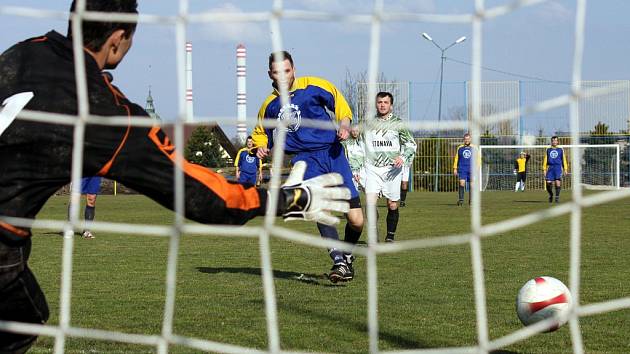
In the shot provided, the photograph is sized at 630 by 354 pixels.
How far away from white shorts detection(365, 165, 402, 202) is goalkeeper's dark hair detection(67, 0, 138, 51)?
28.5ft

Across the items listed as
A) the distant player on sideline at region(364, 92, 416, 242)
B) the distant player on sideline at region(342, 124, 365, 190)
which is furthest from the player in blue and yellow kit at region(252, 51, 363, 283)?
the distant player on sideline at region(342, 124, 365, 190)

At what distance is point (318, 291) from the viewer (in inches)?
283

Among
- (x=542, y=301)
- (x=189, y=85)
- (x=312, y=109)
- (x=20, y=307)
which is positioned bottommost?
(x=542, y=301)

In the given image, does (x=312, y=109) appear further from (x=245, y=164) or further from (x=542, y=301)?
(x=245, y=164)

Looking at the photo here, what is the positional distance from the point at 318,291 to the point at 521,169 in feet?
96.0

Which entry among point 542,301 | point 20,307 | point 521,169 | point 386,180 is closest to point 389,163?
point 386,180

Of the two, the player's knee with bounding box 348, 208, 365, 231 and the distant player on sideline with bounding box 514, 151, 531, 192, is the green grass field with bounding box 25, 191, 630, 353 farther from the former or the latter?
the distant player on sideline with bounding box 514, 151, 531, 192

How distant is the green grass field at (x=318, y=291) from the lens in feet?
16.8

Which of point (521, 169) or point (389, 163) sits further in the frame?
point (521, 169)

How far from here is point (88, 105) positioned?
315cm

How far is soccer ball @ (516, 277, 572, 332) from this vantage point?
4699 millimetres

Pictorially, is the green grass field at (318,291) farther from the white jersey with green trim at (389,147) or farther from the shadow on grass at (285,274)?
Result: the white jersey with green trim at (389,147)

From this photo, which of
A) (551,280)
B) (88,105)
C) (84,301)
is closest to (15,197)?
(88,105)

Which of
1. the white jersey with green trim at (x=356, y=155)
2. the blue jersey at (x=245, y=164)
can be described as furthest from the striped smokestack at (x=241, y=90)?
the blue jersey at (x=245, y=164)
